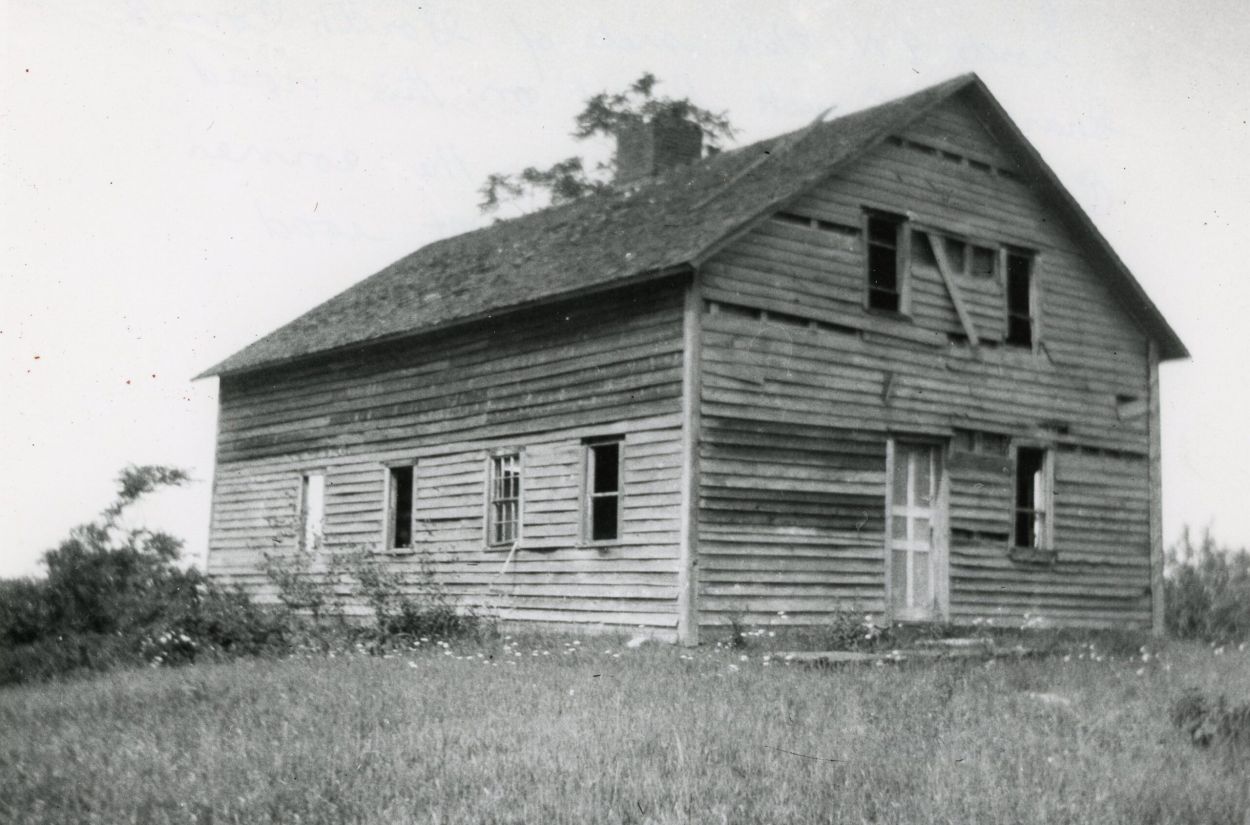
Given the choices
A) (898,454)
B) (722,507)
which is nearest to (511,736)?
(722,507)

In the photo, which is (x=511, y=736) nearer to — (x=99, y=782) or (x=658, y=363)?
(x=99, y=782)

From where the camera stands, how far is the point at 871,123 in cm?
1945

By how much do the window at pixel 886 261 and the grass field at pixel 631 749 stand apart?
22.4 ft

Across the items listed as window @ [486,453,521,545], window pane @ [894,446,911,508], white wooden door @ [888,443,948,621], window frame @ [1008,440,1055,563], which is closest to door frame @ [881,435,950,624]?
white wooden door @ [888,443,948,621]

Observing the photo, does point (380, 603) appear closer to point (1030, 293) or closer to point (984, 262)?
point (984, 262)

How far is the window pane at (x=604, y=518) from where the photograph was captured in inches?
738

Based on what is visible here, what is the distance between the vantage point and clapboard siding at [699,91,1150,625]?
56.3 feet

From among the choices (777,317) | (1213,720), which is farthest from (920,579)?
(1213,720)

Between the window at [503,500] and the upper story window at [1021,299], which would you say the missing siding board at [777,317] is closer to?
the upper story window at [1021,299]

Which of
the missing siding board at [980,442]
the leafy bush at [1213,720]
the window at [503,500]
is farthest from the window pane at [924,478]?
the leafy bush at [1213,720]

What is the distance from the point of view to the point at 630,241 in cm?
1902

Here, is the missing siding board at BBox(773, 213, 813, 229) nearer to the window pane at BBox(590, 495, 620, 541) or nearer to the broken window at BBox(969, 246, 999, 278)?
the broken window at BBox(969, 246, 999, 278)

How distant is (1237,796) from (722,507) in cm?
914

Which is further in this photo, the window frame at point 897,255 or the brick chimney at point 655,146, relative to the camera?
the brick chimney at point 655,146
